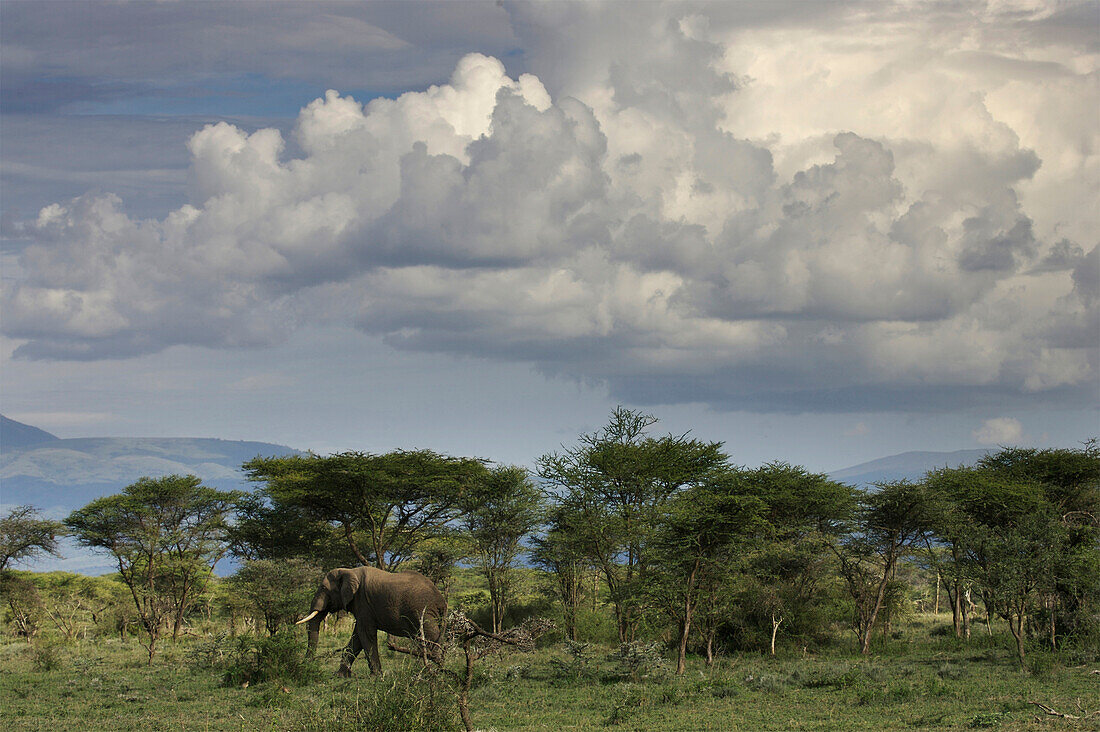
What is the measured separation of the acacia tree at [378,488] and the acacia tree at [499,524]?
0.67 m

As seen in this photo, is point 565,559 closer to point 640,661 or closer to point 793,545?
point 793,545

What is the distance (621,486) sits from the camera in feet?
126

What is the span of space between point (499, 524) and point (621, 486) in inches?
229

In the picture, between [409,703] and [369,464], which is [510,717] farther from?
[369,464]

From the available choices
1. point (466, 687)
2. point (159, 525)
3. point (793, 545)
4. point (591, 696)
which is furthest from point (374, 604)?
point (159, 525)

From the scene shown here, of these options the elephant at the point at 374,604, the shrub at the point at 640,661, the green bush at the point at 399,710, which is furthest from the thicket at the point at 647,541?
the green bush at the point at 399,710

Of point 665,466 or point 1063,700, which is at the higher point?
point 665,466

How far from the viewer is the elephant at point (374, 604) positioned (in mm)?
24031

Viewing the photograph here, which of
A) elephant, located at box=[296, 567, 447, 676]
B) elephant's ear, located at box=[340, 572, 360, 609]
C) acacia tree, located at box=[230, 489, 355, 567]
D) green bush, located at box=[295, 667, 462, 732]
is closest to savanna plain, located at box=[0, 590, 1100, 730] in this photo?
green bush, located at box=[295, 667, 462, 732]

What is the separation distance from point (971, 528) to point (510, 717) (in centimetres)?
1947

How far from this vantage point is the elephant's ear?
24.9 m

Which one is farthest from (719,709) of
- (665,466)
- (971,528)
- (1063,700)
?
(665,466)

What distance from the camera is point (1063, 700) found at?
19.7 m

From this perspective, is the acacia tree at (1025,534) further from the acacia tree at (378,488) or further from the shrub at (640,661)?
the acacia tree at (378,488)
